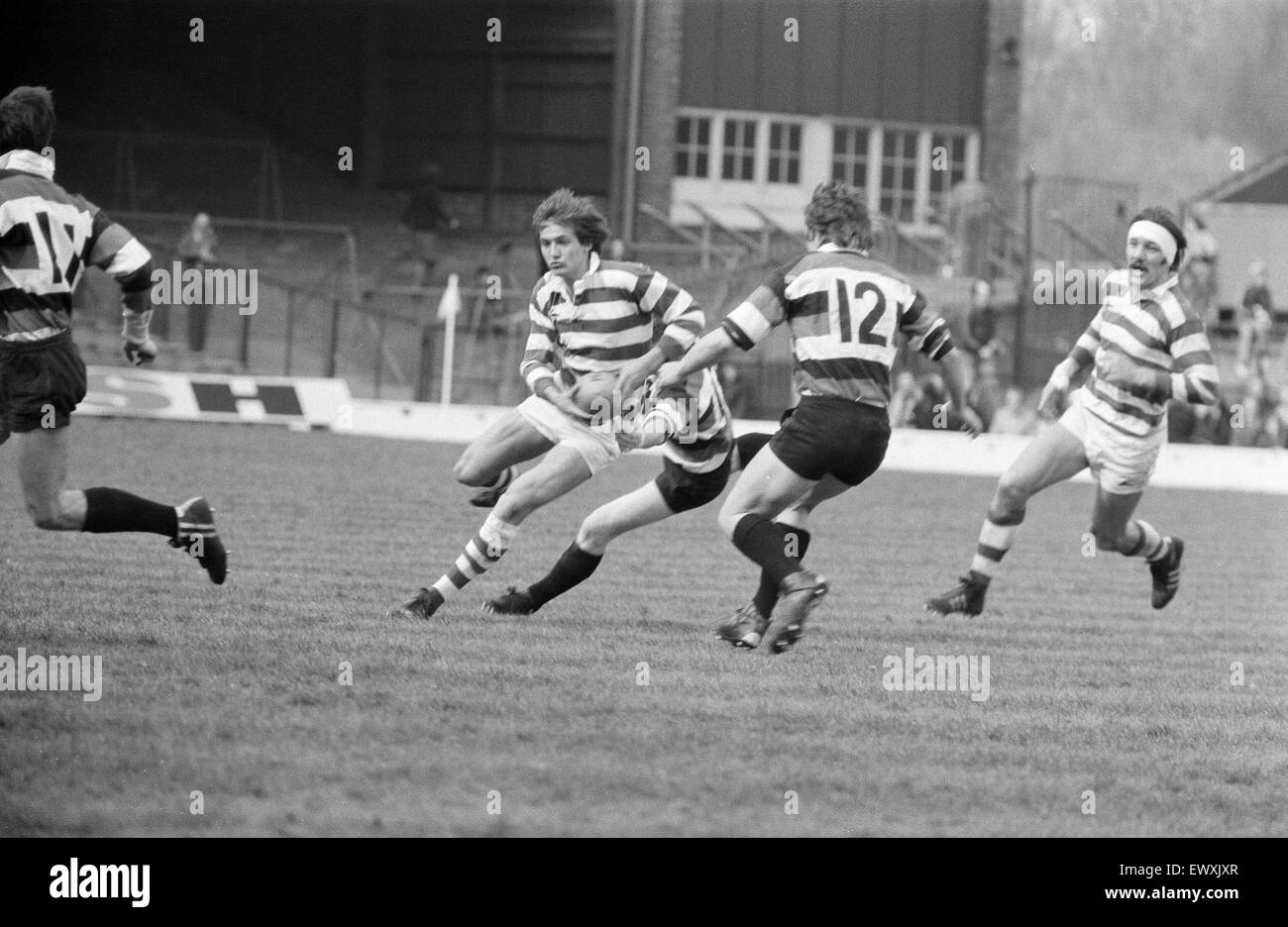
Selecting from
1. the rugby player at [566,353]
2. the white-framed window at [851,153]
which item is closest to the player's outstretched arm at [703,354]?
the rugby player at [566,353]

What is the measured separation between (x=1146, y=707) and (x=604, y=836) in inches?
121

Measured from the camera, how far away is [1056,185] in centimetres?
2738

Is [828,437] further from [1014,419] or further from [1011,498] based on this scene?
[1014,419]

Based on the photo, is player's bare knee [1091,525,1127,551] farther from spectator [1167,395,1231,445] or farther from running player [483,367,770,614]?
spectator [1167,395,1231,445]

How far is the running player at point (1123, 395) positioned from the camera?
8.60 m

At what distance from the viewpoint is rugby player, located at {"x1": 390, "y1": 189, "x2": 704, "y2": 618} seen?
8.17 metres

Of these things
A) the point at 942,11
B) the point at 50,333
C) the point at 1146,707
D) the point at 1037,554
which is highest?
the point at 942,11

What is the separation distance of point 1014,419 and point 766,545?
14.9 metres

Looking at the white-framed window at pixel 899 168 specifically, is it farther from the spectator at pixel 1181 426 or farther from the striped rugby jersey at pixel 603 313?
the striped rugby jersey at pixel 603 313

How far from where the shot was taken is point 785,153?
31.0 m

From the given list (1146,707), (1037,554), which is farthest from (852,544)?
(1146,707)

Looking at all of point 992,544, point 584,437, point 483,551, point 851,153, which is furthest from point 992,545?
point 851,153

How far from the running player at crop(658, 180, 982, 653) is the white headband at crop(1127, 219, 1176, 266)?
1.23 metres
